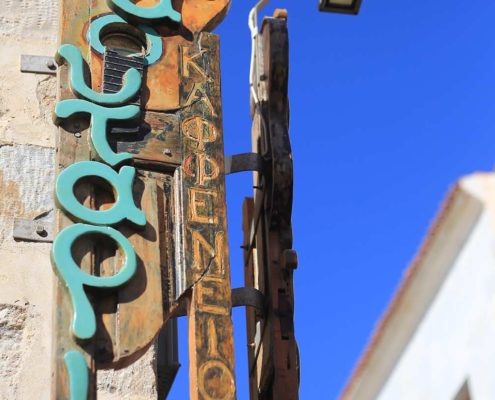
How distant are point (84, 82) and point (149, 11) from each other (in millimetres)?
849

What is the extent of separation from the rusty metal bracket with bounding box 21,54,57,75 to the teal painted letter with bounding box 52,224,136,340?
251 centimetres

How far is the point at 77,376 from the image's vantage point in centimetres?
927

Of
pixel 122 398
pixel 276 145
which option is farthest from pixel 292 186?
pixel 122 398

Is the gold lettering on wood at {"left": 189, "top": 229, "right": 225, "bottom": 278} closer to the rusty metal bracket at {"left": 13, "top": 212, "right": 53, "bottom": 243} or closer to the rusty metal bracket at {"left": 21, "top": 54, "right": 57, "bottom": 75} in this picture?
the rusty metal bracket at {"left": 13, "top": 212, "right": 53, "bottom": 243}

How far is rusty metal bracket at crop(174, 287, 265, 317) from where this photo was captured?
10.8 meters

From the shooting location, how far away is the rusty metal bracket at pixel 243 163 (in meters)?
11.1

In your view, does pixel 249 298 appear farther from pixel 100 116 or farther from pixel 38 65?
pixel 38 65

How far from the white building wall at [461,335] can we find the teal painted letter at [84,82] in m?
3.95

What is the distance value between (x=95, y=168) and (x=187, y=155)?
64 cm

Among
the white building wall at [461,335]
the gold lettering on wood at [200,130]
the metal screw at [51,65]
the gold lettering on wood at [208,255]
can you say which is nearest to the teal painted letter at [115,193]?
the gold lettering on wood at [208,255]

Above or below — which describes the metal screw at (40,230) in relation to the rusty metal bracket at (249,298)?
above

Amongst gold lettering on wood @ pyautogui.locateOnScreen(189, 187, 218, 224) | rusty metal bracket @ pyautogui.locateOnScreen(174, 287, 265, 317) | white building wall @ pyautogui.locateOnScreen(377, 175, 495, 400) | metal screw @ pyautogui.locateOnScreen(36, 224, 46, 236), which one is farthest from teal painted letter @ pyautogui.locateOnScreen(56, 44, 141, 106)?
white building wall @ pyautogui.locateOnScreen(377, 175, 495, 400)

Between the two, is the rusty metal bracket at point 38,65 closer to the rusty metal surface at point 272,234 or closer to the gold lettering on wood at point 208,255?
the rusty metal surface at point 272,234

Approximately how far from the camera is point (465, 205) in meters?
7.00
